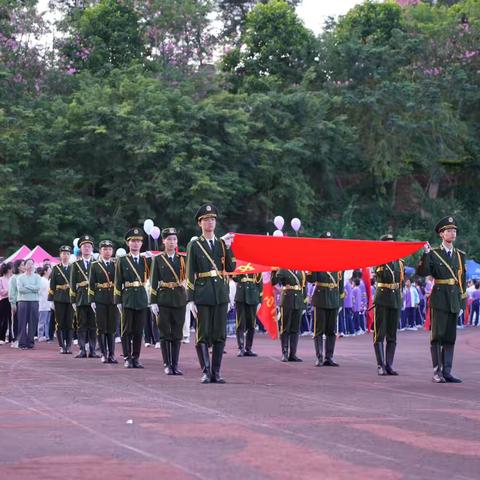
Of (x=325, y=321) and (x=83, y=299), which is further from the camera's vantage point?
(x=83, y=299)

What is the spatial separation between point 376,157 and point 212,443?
110 feet

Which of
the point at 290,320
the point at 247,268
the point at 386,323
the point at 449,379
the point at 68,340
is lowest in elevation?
the point at 449,379

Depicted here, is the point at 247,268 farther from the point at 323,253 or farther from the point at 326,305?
the point at 323,253

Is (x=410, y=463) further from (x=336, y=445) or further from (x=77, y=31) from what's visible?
(x=77, y=31)

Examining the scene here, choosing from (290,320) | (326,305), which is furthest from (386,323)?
(290,320)

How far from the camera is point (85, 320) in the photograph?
1892 centimetres

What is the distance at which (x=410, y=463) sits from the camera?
795 cm

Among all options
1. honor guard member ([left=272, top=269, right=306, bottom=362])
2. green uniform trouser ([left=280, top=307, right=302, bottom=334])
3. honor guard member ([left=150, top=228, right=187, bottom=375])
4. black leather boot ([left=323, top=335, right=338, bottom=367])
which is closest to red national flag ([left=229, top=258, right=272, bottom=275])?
honor guard member ([left=272, top=269, right=306, bottom=362])

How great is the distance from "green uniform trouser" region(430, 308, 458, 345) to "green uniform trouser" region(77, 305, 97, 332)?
6754 mm

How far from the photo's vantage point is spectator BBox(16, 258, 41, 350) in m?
22.2

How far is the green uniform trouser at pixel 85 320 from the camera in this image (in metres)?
18.9

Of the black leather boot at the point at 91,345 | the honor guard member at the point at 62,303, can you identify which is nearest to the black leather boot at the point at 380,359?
the black leather boot at the point at 91,345

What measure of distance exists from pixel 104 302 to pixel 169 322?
2828 millimetres

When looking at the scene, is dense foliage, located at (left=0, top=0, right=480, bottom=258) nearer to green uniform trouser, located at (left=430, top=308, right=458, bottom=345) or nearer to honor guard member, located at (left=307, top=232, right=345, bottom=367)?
honor guard member, located at (left=307, top=232, right=345, bottom=367)
